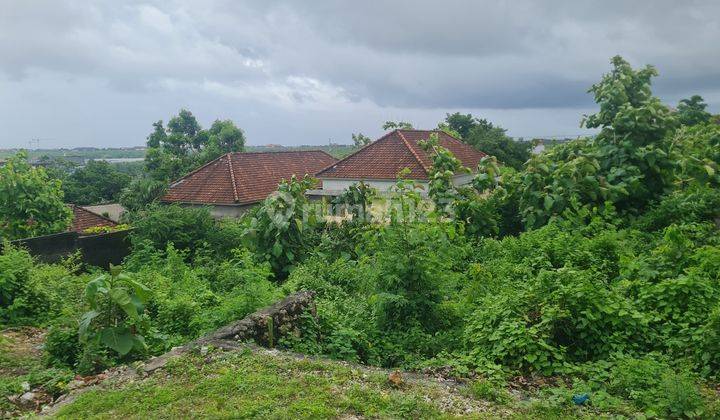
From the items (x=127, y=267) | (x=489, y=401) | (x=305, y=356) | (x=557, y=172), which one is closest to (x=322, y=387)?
(x=305, y=356)

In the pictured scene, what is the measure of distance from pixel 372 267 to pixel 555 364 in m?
2.49

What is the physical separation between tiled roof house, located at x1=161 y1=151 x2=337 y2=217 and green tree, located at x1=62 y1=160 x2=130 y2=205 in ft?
47.5

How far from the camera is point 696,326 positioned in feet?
16.0

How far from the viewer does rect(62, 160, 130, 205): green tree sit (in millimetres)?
36888

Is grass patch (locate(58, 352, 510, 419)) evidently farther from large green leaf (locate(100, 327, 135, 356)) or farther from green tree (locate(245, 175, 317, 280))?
green tree (locate(245, 175, 317, 280))

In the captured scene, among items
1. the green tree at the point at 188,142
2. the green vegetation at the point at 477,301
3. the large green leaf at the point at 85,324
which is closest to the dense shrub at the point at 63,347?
the green vegetation at the point at 477,301

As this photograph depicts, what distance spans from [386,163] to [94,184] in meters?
28.0

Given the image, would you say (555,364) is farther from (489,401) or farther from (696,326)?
(696,326)

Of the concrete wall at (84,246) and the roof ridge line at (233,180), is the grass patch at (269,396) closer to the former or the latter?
the concrete wall at (84,246)

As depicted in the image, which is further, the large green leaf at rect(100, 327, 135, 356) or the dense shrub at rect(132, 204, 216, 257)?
the dense shrub at rect(132, 204, 216, 257)

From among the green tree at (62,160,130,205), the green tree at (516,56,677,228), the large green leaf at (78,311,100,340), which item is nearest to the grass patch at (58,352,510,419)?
the large green leaf at (78,311,100,340)

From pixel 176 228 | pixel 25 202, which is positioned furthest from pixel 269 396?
pixel 25 202

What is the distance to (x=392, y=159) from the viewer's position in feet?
64.1

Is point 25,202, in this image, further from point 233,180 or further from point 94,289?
point 233,180
